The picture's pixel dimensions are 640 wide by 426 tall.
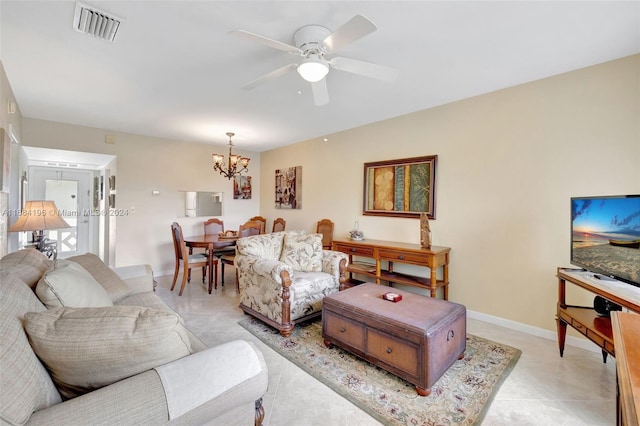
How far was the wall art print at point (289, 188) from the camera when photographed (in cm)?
536

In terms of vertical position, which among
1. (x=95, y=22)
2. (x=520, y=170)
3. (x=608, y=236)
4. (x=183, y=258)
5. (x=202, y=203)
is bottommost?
(x=183, y=258)

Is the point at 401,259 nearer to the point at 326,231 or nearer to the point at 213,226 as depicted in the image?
the point at 326,231

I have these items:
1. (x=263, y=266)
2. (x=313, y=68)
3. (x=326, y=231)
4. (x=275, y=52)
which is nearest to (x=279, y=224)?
(x=326, y=231)

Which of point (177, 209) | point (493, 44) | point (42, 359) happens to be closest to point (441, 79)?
point (493, 44)

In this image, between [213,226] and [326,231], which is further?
[213,226]

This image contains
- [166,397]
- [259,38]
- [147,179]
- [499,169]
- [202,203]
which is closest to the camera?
[166,397]

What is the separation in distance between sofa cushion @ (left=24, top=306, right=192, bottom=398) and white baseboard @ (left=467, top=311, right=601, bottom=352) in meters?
3.21

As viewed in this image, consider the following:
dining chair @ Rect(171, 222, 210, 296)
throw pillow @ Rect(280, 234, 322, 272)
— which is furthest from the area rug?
dining chair @ Rect(171, 222, 210, 296)

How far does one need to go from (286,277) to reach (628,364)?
218 cm

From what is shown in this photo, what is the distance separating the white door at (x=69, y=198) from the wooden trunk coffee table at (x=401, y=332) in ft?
20.7

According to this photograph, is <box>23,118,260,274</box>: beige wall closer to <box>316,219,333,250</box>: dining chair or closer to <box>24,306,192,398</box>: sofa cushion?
<box>316,219,333,250</box>: dining chair

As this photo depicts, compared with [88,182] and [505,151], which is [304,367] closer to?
[505,151]

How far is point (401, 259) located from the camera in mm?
3334

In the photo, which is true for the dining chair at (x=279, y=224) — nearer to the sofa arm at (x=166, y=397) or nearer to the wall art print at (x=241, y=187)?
the wall art print at (x=241, y=187)
